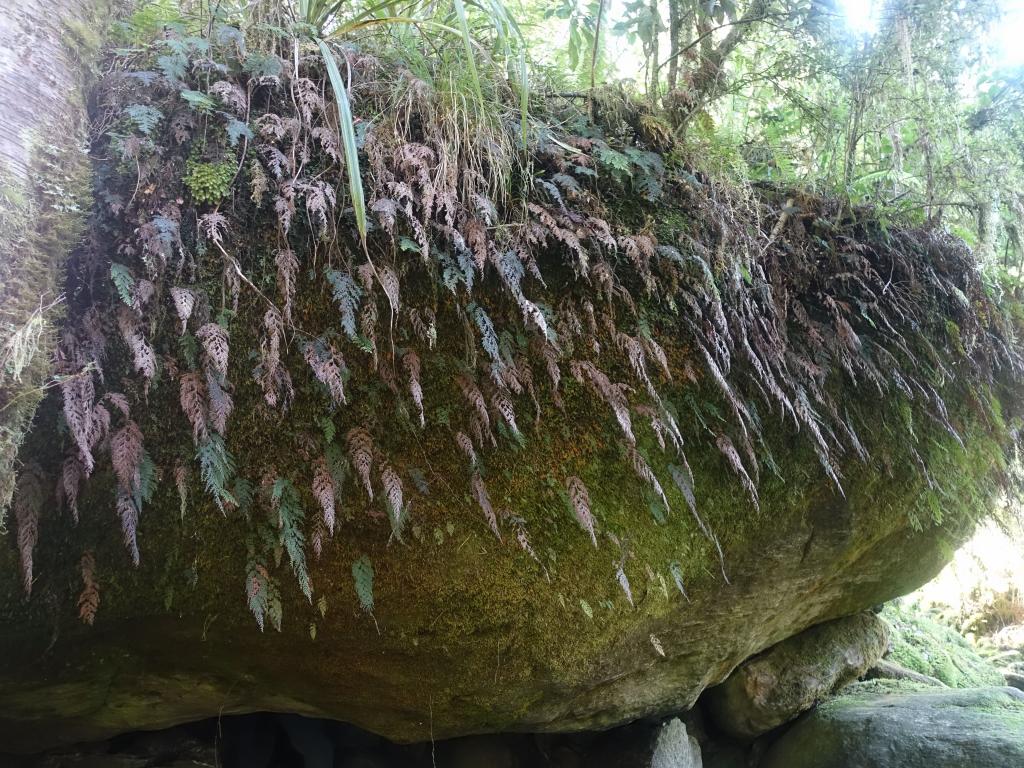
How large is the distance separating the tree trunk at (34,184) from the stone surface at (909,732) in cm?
422

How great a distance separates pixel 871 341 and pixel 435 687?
2631mm

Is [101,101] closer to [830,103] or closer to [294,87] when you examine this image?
[294,87]

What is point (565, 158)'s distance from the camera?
9.33 ft

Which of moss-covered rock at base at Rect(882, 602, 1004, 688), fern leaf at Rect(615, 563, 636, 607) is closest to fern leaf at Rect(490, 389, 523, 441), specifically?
fern leaf at Rect(615, 563, 636, 607)

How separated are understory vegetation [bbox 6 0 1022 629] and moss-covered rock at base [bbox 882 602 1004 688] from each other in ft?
8.31

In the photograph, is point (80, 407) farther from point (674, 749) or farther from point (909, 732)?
point (909, 732)

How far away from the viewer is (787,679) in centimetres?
411

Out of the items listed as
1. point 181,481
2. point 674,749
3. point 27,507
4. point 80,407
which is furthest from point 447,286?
point 674,749

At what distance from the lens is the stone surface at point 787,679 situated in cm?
408

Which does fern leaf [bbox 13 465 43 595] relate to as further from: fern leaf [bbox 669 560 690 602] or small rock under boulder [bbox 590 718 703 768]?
small rock under boulder [bbox 590 718 703 768]

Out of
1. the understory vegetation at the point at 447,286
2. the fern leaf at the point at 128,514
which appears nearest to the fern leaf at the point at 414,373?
the understory vegetation at the point at 447,286

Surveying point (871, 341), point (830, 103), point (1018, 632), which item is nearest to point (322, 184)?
A: point (871, 341)

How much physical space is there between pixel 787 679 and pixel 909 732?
0.70 meters

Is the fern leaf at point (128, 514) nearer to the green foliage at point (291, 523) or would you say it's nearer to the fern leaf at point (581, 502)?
the green foliage at point (291, 523)
